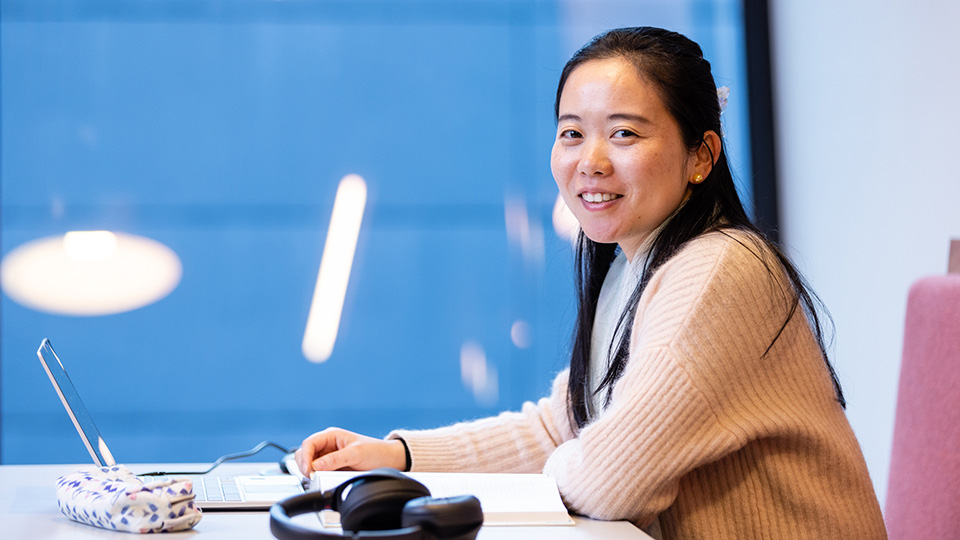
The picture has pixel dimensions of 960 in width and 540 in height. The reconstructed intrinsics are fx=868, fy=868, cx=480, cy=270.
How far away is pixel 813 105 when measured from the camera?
250 cm

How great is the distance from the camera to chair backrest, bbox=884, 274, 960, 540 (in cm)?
127

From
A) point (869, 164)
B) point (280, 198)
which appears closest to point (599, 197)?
point (869, 164)

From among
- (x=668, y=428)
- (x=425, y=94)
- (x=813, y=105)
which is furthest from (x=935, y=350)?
(x=425, y=94)

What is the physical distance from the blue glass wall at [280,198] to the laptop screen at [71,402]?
137 cm

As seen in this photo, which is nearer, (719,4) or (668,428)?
(668,428)

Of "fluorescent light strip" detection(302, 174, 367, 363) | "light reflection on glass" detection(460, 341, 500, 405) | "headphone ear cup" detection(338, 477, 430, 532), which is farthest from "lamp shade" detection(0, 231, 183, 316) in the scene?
"headphone ear cup" detection(338, 477, 430, 532)

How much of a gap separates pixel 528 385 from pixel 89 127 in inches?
59.6

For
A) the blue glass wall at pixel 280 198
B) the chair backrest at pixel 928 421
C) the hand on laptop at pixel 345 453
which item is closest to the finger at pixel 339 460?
the hand on laptop at pixel 345 453

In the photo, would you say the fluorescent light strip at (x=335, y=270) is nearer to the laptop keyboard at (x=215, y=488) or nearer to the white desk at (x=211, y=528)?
the laptop keyboard at (x=215, y=488)

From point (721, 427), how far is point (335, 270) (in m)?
1.76

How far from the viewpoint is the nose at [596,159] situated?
4.20 ft

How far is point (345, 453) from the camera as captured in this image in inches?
50.5

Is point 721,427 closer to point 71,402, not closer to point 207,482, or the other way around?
point 207,482

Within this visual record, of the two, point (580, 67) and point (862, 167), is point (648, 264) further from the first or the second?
point (862, 167)
